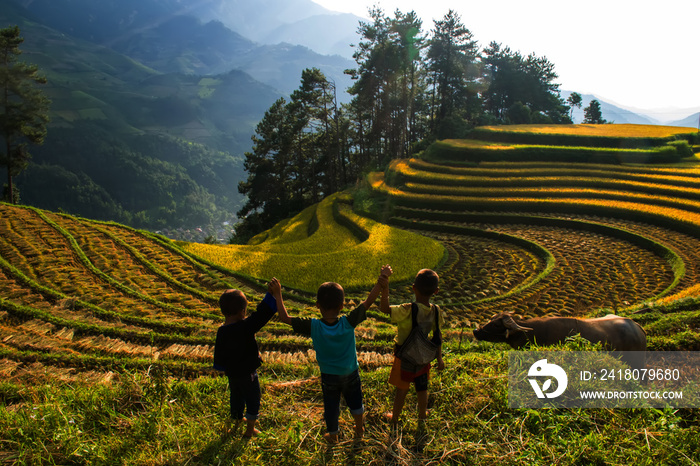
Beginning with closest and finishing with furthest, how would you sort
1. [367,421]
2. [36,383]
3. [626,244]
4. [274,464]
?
[274,464] → [367,421] → [36,383] → [626,244]

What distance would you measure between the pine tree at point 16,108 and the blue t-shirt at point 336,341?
24288 mm

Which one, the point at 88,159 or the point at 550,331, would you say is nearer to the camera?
the point at 550,331

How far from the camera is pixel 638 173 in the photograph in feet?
57.9

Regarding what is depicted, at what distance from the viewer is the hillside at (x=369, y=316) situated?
9.68 feet

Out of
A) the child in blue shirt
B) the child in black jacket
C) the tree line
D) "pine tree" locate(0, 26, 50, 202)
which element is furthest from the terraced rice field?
the tree line

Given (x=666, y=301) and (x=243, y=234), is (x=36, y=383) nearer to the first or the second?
(x=666, y=301)

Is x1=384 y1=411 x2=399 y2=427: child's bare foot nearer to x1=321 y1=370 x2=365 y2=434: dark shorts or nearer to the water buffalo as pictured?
x1=321 y1=370 x2=365 y2=434: dark shorts

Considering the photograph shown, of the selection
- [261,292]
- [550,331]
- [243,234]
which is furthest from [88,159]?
[550,331]

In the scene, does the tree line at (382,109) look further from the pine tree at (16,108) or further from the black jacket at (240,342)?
the black jacket at (240,342)

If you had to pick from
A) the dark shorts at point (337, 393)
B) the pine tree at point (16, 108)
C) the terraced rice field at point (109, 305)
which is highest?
the pine tree at point (16, 108)

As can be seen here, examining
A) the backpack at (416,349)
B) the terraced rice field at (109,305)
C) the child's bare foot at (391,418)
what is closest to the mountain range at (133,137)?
the terraced rice field at (109,305)

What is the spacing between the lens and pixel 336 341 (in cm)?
291

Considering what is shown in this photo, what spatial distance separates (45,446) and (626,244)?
14.6 meters

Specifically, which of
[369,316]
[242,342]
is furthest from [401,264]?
[242,342]
